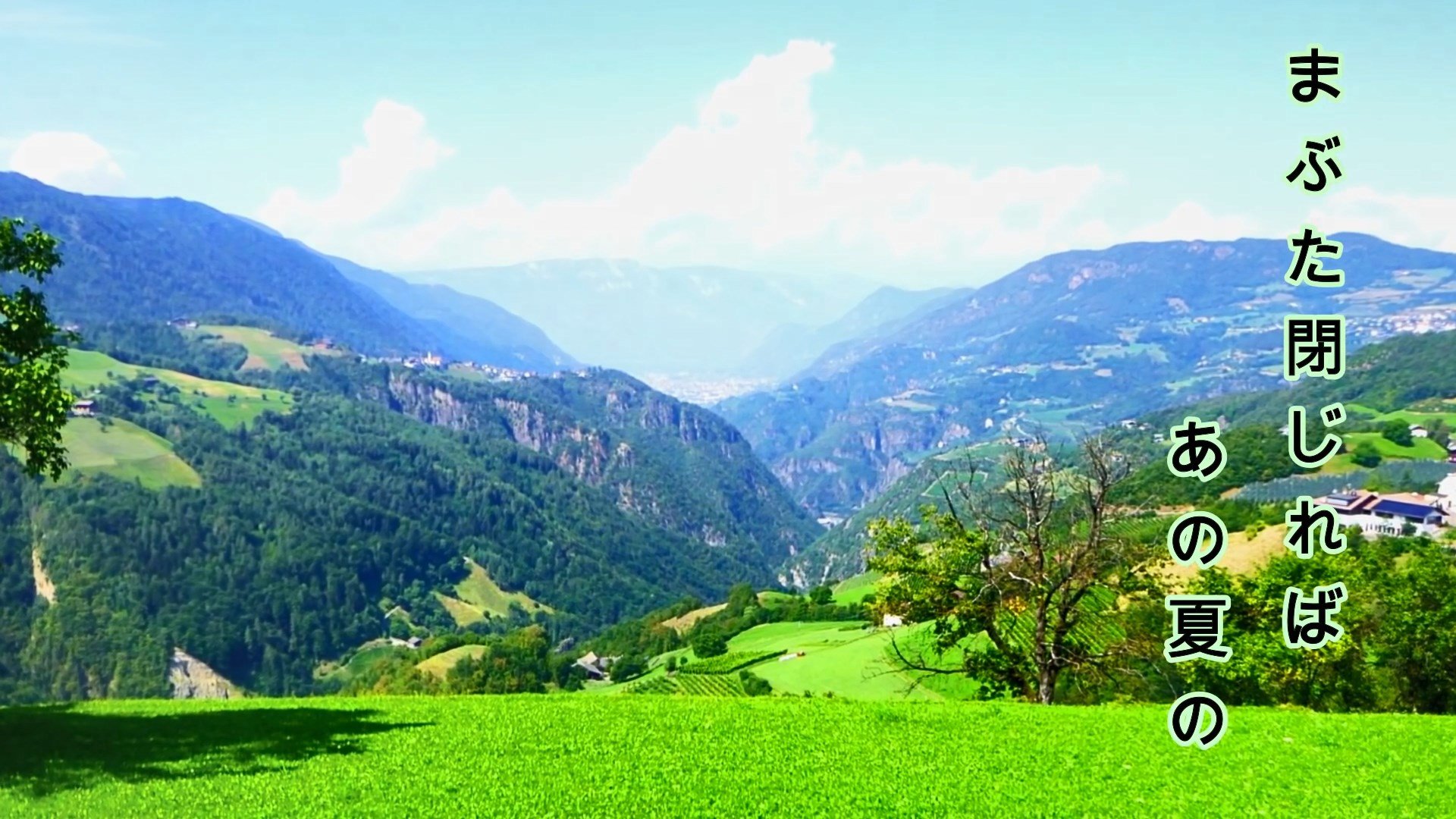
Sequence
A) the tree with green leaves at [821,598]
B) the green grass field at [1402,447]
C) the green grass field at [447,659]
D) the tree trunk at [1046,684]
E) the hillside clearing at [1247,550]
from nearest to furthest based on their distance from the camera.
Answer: the tree trunk at [1046,684], the hillside clearing at [1247,550], the green grass field at [447,659], the tree with green leaves at [821,598], the green grass field at [1402,447]

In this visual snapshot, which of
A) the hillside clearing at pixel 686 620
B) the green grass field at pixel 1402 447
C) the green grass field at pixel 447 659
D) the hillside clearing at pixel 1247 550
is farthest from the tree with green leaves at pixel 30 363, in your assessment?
the green grass field at pixel 1402 447

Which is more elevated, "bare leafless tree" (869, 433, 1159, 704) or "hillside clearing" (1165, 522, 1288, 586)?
"bare leafless tree" (869, 433, 1159, 704)

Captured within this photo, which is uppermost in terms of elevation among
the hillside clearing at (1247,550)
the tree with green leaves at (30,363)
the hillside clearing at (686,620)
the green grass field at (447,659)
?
the tree with green leaves at (30,363)

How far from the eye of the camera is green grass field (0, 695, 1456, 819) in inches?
776

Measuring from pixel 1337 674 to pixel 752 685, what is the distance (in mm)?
49147

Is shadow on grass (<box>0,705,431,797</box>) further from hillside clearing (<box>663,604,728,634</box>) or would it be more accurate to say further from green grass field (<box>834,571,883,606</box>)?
hillside clearing (<box>663,604,728,634</box>)

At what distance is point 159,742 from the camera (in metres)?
23.1

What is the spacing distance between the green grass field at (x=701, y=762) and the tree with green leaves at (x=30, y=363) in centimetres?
732

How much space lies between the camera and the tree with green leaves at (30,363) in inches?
860

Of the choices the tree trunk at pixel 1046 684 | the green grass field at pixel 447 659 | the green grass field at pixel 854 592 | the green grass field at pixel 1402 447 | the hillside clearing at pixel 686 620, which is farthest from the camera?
the hillside clearing at pixel 686 620

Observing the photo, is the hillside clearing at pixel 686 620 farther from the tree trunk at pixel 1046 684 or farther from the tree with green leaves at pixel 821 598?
the tree trunk at pixel 1046 684

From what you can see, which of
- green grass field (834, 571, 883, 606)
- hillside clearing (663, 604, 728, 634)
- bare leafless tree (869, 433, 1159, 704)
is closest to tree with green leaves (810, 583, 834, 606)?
green grass field (834, 571, 883, 606)

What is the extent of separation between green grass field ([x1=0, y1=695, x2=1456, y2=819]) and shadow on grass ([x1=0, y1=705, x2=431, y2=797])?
82mm

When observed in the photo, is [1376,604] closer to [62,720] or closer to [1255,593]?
[1255,593]
